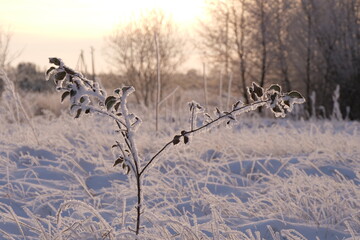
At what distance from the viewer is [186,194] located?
3.00 meters

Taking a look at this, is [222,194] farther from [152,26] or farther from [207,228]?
[152,26]

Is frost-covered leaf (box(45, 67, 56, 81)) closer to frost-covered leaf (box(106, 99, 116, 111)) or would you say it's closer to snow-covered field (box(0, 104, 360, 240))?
frost-covered leaf (box(106, 99, 116, 111))

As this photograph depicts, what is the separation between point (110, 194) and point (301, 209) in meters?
1.22

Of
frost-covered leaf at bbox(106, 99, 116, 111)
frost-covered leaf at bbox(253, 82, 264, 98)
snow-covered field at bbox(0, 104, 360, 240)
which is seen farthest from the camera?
→ snow-covered field at bbox(0, 104, 360, 240)

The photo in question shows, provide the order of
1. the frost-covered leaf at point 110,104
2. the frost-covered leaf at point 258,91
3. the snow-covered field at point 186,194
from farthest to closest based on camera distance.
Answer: the snow-covered field at point 186,194 < the frost-covered leaf at point 258,91 < the frost-covered leaf at point 110,104

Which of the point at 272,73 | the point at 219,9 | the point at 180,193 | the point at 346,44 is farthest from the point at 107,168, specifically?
the point at 272,73

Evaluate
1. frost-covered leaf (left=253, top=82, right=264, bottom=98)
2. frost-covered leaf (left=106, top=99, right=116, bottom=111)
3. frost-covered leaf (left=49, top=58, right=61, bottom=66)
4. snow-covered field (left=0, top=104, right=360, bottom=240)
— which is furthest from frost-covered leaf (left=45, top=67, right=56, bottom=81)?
frost-covered leaf (left=253, top=82, right=264, bottom=98)

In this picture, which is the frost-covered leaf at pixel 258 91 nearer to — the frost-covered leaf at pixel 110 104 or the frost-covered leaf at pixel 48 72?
the frost-covered leaf at pixel 110 104

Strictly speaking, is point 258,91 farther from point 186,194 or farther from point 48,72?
point 186,194

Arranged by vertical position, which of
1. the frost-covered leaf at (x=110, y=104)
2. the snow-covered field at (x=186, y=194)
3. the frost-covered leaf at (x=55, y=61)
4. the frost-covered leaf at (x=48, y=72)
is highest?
the frost-covered leaf at (x=55, y=61)

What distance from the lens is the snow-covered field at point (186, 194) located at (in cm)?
203

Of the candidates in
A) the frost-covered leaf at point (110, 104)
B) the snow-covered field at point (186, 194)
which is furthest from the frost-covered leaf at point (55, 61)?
the snow-covered field at point (186, 194)

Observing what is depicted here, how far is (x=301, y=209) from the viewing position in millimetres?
2475

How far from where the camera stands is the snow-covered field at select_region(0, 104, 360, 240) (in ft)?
6.67
